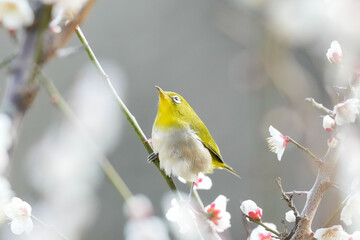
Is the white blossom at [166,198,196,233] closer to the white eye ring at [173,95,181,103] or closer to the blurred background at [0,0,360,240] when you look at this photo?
the blurred background at [0,0,360,240]

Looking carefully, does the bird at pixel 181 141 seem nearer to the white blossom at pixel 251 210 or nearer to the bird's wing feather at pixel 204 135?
the bird's wing feather at pixel 204 135

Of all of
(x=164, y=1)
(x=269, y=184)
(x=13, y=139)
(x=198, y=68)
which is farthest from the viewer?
(x=164, y=1)

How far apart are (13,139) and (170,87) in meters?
2.51

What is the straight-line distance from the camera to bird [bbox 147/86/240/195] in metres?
0.83

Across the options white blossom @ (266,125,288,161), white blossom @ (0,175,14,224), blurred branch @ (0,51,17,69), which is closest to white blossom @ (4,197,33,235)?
white blossom @ (0,175,14,224)

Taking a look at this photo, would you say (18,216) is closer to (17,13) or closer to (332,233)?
(17,13)

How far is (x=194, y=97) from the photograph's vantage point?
319 centimetres

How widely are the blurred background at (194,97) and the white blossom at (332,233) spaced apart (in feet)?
0.16

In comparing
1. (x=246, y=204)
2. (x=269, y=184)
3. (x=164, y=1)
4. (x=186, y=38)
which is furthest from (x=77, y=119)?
(x=164, y=1)

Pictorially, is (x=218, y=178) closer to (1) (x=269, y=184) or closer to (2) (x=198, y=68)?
(2) (x=198, y=68)

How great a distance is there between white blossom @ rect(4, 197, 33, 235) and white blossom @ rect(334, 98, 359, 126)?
1.05ft

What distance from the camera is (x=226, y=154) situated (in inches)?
115

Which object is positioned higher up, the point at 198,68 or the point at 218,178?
the point at 198,68

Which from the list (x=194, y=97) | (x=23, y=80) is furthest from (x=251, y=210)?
(x=194, y=97)
